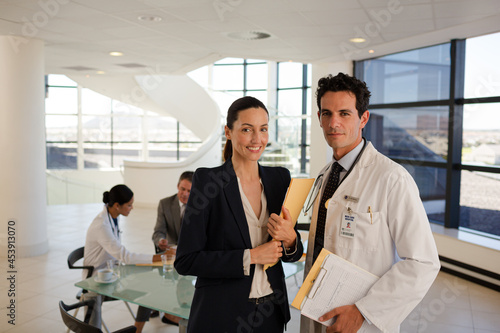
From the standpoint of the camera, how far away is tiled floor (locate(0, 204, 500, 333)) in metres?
4.33

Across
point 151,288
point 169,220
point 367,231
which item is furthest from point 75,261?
point 367,231

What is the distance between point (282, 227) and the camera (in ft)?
5.55

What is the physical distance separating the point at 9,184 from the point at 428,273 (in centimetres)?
644

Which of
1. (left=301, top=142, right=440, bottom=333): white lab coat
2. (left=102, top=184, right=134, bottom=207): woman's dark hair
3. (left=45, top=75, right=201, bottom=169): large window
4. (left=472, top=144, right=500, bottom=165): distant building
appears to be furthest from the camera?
(left=45, top=75, right=201, bottom=169): large window

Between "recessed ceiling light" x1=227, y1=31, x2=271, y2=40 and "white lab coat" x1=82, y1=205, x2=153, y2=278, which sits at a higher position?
"recessed ceiling light" x1=227, y1=31, x2=271, y2=40

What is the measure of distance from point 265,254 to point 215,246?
0.74 ft

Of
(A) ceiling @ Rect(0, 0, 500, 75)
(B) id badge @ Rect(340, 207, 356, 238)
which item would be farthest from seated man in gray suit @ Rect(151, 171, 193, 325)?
(B) id badge @ Rect(340, 207, 356, 238)

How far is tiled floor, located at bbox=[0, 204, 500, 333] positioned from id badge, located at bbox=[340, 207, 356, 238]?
2.77 m

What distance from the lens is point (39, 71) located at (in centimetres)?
662

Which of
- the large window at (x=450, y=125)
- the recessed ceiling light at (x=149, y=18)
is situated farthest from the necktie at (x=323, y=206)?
the large window at (x=450, y=125)

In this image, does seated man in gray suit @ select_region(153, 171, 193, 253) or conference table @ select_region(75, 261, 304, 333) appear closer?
conference table @ select_region(75, 261, 304, 333)

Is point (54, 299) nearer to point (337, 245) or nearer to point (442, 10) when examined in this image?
point (337, 245)

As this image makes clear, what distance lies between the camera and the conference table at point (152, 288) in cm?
281

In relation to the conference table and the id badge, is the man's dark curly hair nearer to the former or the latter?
the id badge
